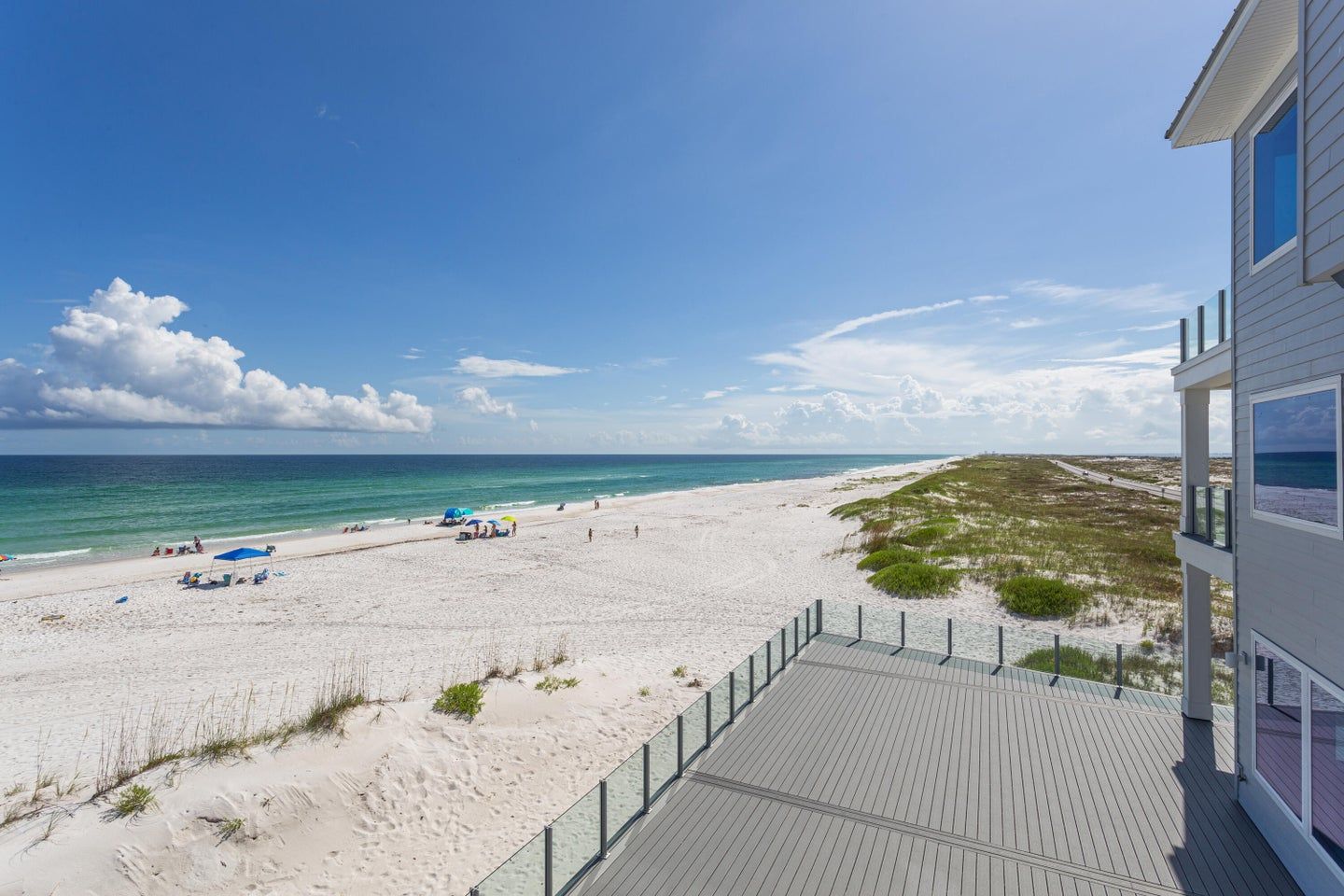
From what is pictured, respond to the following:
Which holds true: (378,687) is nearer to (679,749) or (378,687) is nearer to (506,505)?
(679,749)

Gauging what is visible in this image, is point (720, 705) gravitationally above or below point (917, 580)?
above

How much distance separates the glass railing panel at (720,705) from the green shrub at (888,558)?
1601 centimetres

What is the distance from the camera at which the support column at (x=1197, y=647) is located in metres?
9.76

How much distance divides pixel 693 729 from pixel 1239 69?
11.1 metres

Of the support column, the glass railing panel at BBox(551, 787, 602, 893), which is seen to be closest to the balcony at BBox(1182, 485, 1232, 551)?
the support column

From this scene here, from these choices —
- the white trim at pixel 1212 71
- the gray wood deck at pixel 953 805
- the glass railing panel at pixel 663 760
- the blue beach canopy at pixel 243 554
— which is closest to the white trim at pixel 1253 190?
the white trim at pixel 1212 71

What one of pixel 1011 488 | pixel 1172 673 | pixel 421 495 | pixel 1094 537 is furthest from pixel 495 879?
pixel 421 495

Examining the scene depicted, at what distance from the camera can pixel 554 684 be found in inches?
516

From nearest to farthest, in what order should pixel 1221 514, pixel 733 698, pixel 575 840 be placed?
1. pixel 575 840
2. pixel 1221 514
3. pixel 733 698

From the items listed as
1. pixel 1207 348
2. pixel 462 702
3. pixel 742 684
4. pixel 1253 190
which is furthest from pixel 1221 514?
pixel 462 702

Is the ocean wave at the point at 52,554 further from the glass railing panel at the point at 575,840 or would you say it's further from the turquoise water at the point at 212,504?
the glass railing panel at the point at 575,840

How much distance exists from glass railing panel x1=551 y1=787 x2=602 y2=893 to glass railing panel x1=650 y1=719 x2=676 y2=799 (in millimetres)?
1179

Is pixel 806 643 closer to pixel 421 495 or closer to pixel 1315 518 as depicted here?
pixel 1315 518

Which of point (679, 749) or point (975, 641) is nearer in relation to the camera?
point (679, 749)
